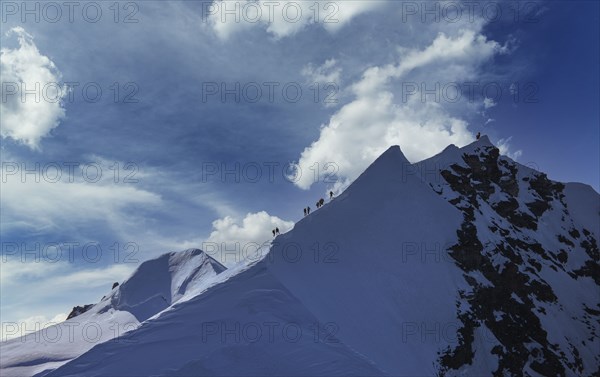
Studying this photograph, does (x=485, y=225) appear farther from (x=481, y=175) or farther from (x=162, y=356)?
(x=162, y=356)

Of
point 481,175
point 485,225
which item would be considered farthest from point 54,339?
point 481,175

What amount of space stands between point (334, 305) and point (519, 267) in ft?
83.0

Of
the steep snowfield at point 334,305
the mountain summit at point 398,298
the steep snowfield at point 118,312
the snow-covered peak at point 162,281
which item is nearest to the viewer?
the steep snowfield at point 334,305

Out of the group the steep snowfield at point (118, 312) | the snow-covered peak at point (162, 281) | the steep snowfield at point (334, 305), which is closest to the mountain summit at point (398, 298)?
the steep snowfield at point (334, 305)

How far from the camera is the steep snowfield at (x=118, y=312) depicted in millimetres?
34719

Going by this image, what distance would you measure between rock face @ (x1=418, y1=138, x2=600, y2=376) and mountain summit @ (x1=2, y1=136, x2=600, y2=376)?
165mm

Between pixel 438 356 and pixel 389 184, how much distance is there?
1723 centimetres

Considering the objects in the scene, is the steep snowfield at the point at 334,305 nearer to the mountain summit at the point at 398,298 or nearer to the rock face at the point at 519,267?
the mountain summit at the point at 398,298

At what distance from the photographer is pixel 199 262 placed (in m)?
64.8

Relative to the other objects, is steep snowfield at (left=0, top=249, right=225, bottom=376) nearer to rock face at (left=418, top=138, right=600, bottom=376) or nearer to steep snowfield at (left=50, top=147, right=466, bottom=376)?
steep snowfield at (left=50, top=147, right=466, bottom=376)

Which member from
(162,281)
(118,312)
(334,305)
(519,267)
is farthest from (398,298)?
(162,281)

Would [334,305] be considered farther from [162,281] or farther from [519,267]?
[162,281]

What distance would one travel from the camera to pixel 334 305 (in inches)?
1037

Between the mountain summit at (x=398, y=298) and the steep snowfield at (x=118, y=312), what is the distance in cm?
143
